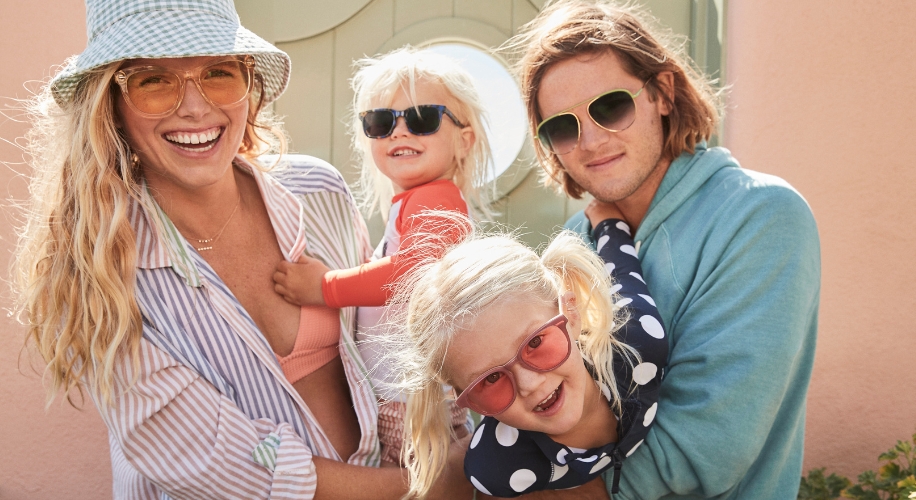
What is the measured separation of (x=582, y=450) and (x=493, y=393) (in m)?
0.33

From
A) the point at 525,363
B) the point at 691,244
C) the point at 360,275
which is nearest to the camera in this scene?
the point at 525,363

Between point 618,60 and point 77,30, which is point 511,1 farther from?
point 77,30

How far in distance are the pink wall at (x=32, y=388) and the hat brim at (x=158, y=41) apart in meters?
0.97

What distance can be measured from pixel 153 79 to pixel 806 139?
2.50 meters

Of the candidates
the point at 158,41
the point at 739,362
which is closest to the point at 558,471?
the point at 739,362

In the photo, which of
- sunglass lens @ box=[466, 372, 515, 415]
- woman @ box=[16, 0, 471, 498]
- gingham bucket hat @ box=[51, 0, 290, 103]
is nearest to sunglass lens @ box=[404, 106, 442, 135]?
woman @ box=[16, 0, 471, 498]

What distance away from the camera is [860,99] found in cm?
306

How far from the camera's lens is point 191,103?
209 cm

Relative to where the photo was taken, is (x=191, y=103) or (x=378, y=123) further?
(x=378, y=123)

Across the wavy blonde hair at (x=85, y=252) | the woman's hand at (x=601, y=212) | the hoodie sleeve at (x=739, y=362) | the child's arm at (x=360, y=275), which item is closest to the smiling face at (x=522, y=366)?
the hoodie sleeve at (x=739, y=362)

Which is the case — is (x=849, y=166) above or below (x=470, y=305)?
above

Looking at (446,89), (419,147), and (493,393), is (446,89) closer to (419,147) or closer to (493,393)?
(419,147)

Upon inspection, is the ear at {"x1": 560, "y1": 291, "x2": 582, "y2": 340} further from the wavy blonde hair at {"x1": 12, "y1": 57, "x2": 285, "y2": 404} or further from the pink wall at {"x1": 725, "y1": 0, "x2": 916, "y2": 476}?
the pink wall at {"x1": 725, "y1": 0, "x2": 916, "y2": 476}

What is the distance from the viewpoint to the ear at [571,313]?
182 cm
